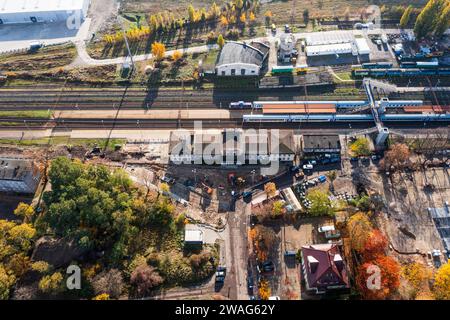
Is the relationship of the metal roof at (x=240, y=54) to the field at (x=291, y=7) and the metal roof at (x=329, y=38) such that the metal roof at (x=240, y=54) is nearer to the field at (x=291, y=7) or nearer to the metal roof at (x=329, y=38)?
the metal roof at (x=329, y=38)

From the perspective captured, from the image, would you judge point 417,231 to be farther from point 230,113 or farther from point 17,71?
point 17,71

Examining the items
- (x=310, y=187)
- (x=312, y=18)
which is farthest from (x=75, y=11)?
(x=310, y=187)

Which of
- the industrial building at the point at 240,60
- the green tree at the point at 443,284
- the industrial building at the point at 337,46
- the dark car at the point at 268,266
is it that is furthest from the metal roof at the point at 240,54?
the green tree at the point at 443,284

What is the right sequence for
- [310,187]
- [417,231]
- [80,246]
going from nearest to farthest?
[80,246] < [417,231] < [310,187]

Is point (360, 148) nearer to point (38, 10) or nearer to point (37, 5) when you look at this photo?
point (38, 10)

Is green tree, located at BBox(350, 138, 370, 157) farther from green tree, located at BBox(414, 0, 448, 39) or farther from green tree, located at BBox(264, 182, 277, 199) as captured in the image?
green tree, located at BBox(414, 0, 448, 39)

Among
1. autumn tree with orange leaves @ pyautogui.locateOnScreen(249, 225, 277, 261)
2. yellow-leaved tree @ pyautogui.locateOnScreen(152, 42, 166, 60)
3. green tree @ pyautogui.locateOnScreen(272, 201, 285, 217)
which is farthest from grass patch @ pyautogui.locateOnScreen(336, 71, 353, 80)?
autumn tree with orange leaves @ pyautogui.locateOnScreen(249, 225, 277, 261)

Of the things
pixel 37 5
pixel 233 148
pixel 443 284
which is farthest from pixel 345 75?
pixel 37 5
